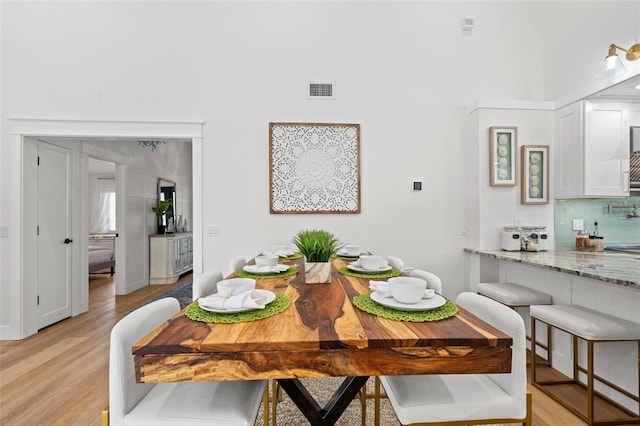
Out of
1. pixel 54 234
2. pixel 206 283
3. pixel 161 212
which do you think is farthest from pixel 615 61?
pixel 161 212

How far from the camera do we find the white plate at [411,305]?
1.09 meters

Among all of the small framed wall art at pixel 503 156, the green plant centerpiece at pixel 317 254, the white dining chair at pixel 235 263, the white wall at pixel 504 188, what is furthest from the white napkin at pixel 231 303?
the small framed wall art at pixel 503 156

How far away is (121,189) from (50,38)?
220cm

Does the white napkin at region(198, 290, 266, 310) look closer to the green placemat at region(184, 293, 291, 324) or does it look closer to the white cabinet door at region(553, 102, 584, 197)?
the green placemat at region(184, 293, 291, 324)

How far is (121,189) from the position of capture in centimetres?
493

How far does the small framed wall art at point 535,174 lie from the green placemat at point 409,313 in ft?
8.84

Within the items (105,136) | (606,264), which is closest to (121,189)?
(105,136)

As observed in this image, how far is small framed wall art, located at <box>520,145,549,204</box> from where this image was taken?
128 inches

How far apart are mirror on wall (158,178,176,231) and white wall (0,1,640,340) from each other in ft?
Answer: 9.76

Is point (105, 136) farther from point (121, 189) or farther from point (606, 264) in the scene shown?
point (606, 264)

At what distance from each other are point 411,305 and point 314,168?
7.95 ft

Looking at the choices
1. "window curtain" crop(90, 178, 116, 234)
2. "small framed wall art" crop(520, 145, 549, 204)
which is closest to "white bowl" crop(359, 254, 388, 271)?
"small framed wall art" crop(520, 145, 549, 204)

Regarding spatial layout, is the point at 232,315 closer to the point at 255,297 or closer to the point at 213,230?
the point at 255,297

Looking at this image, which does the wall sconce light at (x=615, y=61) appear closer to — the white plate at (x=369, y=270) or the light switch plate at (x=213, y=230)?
the white plate at (x=369, y=270)
